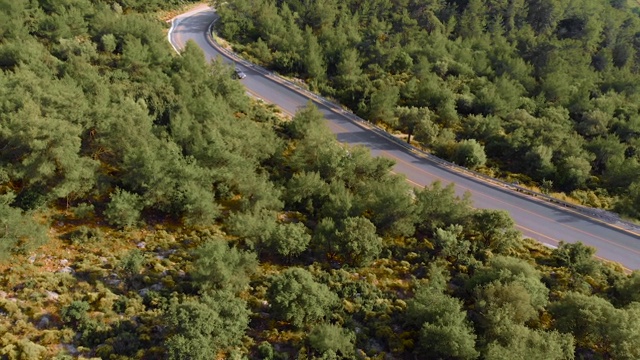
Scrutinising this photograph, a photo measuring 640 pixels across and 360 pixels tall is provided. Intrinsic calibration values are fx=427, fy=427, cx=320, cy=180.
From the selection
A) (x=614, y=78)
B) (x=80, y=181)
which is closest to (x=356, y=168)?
(x=80, y=181)

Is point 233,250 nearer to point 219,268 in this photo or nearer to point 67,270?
point 219,268

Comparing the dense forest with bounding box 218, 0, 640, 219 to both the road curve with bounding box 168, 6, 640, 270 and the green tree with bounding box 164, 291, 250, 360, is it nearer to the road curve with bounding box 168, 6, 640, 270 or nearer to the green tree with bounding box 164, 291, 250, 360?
the road curve with bounding box 168, 6, 640, 270

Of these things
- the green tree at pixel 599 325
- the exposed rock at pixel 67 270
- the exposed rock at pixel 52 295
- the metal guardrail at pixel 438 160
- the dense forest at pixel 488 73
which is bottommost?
the exposed rock at pixel 52 295

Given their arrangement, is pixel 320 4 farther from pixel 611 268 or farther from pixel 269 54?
pixel 611 268

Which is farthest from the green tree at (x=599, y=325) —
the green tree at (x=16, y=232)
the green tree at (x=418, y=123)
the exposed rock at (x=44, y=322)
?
the green tree at (x=16, y=232)

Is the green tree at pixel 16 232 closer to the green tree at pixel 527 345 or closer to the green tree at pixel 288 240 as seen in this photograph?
the green tree at pixel 288 240
